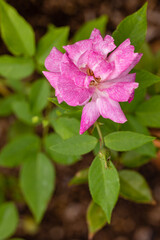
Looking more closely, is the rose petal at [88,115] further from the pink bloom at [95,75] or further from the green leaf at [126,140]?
the green leaf at [126,140]

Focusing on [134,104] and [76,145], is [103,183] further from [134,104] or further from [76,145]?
[134,104]

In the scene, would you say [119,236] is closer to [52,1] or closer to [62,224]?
[62,224]

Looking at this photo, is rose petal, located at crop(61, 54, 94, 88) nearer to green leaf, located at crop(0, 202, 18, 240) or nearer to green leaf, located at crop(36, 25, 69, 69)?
green leaf, located at crop(36, 25, 69, 69)

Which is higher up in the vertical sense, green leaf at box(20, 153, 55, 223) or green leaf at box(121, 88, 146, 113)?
green leaf at box(121, 88, 146, 113)

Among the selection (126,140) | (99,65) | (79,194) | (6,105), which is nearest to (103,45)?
(99,65)

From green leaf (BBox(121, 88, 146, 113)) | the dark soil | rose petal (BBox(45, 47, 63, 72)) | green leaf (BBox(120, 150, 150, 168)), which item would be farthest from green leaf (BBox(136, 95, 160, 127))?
the dark soil

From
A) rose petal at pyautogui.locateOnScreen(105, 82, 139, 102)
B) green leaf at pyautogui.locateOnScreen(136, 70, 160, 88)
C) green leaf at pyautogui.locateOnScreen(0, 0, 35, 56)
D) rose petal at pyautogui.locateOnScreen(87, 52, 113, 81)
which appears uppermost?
rose petal at pyautogui.locateOnScreen(87, 52, 113, 81)

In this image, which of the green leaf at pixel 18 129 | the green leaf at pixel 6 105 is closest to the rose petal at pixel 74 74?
the green leaf at pixel 6 105
